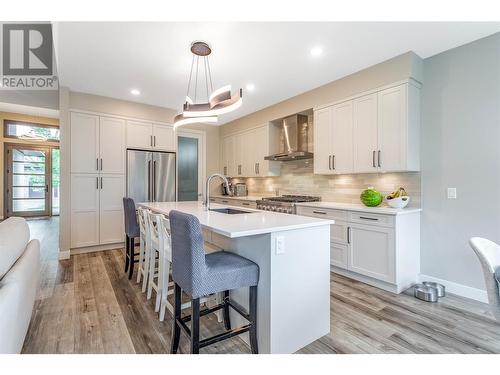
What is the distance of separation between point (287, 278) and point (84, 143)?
14.2 ft

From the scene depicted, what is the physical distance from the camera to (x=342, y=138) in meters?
3.70

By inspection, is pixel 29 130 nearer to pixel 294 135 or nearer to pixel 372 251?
pixel 294 135

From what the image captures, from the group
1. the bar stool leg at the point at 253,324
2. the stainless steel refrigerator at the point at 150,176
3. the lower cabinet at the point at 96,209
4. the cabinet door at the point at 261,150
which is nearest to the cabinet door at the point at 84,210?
the lower cabinet at the point at 96,209

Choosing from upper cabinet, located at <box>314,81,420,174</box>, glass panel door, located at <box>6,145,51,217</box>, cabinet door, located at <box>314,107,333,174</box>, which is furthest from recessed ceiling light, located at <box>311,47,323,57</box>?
glass panel door, located at <box>6,145,51,217</box>

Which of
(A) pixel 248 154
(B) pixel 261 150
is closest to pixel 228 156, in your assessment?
(A) pixel 248 154

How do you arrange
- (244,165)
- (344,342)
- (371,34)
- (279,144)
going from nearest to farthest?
1. (344,342)
2. (371,34)
3. (279,144)
4. (244,165)

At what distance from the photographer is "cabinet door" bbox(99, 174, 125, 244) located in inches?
182

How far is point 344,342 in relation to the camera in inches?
78.2

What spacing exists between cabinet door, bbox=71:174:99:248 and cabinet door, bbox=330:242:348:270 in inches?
156

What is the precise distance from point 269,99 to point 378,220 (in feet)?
9.50

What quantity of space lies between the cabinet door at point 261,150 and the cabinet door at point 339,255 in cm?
220
